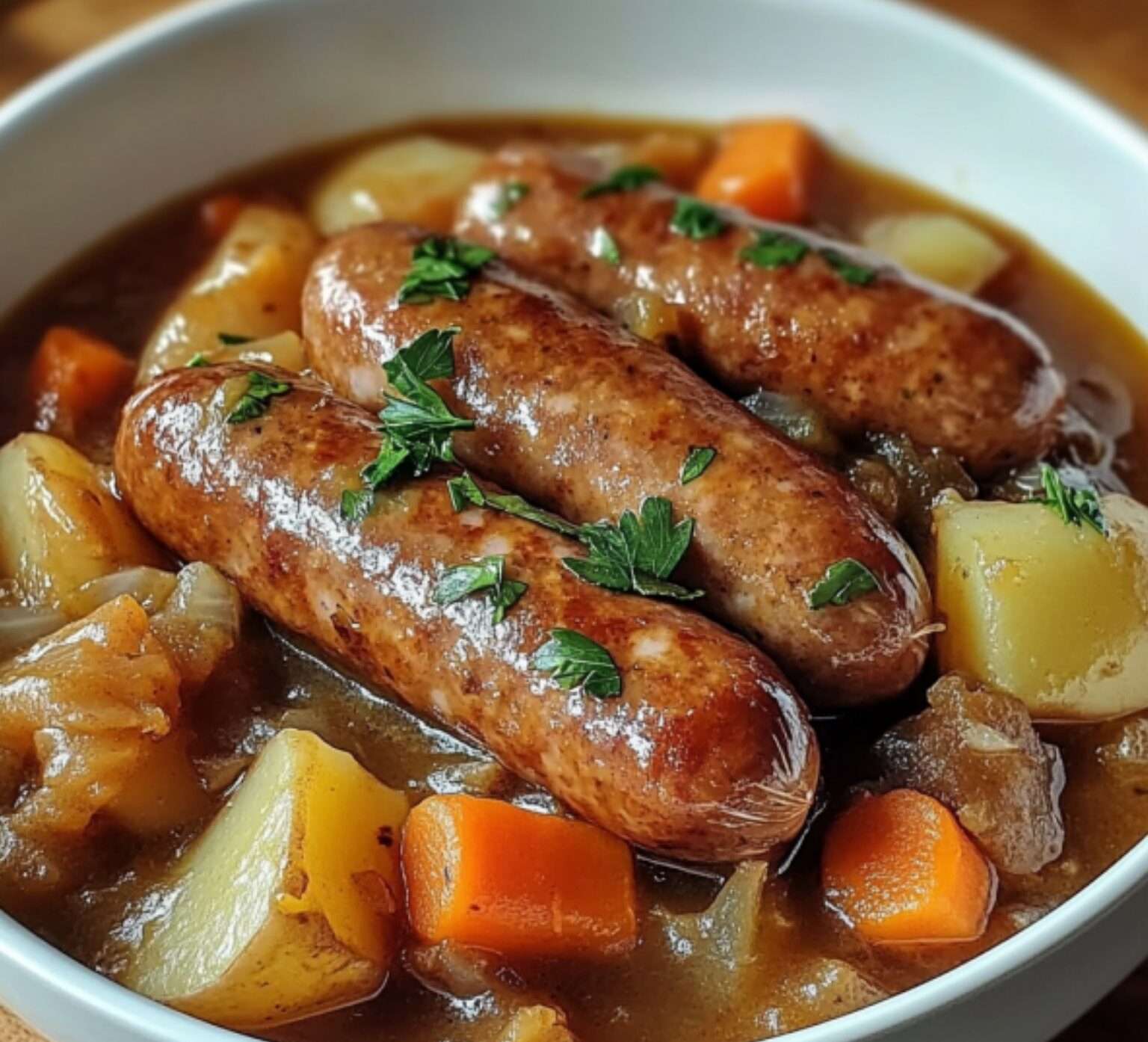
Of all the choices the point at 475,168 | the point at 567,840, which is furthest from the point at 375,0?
the point at 567,840

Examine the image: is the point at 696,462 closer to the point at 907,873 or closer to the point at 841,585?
the point at 841,585

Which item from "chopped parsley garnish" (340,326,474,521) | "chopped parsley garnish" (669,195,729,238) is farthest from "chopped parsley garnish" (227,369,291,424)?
"chopped parsley garnish" (669,195,729,238)

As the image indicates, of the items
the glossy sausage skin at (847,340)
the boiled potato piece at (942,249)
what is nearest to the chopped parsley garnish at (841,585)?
the glossy sausage skin at (847,340)

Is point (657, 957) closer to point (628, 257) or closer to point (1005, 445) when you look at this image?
point (1005, 445)

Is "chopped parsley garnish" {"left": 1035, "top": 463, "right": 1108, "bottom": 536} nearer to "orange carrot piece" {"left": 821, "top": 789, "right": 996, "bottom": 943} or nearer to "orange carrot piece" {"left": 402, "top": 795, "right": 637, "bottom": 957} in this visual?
"orange carrot piece" {"left": 821, "top": 789, "right": 996, "bottom": 943}

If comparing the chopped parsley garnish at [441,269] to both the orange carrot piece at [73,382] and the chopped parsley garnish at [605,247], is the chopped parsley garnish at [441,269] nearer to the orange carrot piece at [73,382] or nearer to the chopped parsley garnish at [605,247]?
the chopped parsley garnish at [605,247]
